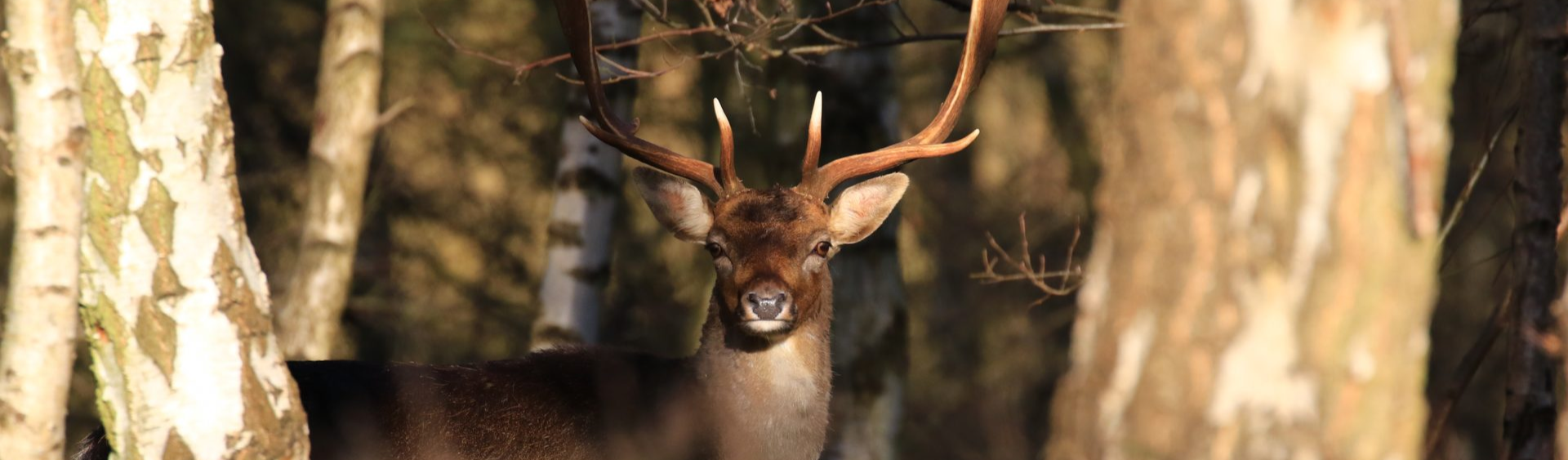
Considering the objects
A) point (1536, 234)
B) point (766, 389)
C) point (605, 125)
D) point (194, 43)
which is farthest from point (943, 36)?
point (194, 43)

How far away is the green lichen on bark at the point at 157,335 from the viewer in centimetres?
456

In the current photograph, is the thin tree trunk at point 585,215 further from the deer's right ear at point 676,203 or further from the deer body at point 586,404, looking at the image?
the deer body at point 586,404

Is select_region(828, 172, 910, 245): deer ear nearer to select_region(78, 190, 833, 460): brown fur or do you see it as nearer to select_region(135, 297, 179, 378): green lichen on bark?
select_region(78, 190, 833, 460): brown fur

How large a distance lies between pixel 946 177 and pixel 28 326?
16695 mm

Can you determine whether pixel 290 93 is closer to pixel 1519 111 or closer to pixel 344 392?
pixel 344 392

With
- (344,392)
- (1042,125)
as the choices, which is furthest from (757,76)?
(1042,125)

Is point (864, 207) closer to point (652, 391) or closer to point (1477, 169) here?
point (652, 391)

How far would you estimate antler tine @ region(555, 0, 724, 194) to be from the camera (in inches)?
284

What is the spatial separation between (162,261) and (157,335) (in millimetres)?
197

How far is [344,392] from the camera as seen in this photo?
6109mm

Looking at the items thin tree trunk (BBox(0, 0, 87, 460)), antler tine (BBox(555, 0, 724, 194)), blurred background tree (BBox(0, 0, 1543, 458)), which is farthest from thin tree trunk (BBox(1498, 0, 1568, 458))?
blurred background tree (BBox(0, 0, 1543, 458))

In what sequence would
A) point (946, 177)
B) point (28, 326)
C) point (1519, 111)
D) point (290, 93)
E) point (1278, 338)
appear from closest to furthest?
point (1278, 338) < point (28, 326) < point (1519, 111) < point (290, 93) < point (946, 177)

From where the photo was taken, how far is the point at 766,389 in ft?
22.5

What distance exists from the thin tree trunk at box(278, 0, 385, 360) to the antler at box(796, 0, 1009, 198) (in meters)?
5.44
